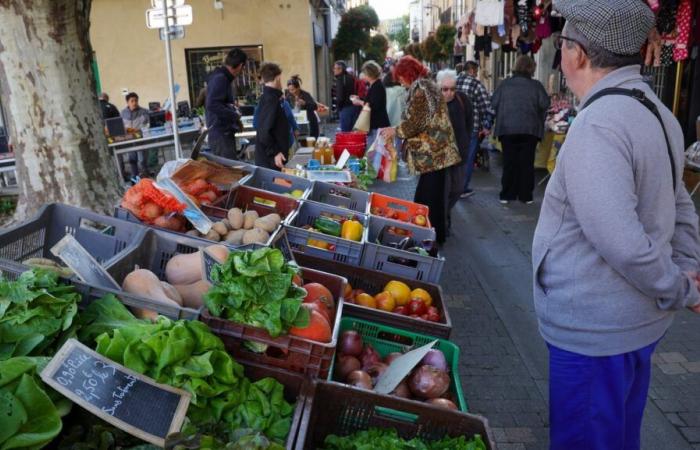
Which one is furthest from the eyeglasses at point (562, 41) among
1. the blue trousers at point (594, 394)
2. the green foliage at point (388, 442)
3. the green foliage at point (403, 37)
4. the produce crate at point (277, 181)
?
the green foliage at point (403, 37)

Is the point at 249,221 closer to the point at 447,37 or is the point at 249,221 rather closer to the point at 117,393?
the point at 117,393

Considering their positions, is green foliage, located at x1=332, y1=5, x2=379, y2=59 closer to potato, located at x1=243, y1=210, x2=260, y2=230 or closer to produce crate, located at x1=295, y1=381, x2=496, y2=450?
potato, located at x1=243, y1=210, x2=260, y2=230

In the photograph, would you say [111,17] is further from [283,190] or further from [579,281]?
[579,281]

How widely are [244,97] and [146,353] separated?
18491 mm

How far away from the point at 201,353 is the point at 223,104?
5.89 meters

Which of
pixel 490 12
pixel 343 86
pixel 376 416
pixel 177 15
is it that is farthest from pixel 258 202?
pixel 343 86

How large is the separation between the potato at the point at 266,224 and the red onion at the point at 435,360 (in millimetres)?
1532

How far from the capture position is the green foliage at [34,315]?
6.50 feet

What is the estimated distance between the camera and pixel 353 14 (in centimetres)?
2861

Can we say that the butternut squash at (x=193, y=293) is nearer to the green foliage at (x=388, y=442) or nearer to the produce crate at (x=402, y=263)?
the green foliage at (x=388, y=442)

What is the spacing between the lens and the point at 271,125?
6789mm

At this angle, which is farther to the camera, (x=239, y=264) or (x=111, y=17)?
(x=111, y=17)

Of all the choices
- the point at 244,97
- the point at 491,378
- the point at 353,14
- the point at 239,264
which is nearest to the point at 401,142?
the point at 491,378

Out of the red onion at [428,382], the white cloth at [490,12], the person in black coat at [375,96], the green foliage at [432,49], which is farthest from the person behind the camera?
the green foliage at [432,49]
